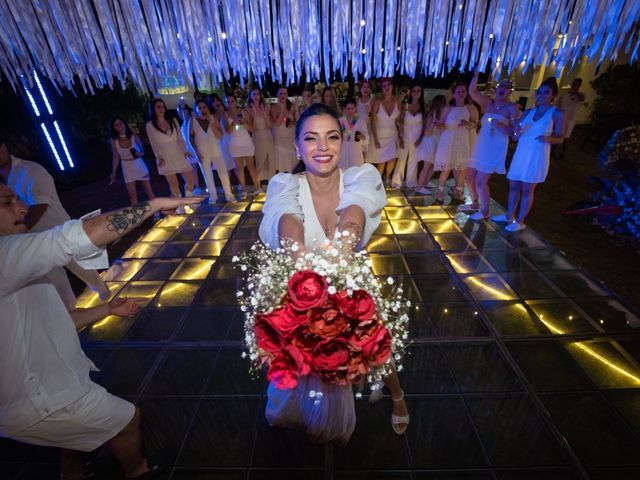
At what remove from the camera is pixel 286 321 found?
142 centimetres

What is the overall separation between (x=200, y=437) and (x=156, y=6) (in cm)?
285

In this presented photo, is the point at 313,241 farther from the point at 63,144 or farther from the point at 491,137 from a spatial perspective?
the point at 63,144

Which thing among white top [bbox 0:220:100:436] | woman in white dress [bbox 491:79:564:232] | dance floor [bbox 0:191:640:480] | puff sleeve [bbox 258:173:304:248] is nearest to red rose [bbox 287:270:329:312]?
puff sleeve [bbox 258:173:304:248]

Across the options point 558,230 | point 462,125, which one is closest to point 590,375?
point 558,230

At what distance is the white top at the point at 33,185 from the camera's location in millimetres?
3410

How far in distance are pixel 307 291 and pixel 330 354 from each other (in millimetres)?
284

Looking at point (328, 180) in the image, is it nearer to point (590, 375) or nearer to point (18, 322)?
point (18, 322)

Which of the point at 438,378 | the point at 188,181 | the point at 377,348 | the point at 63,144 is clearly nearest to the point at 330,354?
the point at 377,348

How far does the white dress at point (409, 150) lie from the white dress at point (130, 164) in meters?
5.40

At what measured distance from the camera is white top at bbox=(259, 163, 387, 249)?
2086 millimetres

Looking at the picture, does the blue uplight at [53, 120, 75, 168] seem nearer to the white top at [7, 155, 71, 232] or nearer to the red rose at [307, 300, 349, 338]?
the white top at [7, 155, 71, 232]

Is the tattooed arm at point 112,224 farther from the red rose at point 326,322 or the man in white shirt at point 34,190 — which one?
the man in white shirt at point 34,190

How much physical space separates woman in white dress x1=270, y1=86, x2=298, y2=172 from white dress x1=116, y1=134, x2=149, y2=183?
9.55ft

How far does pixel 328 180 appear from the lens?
2.30 metres
